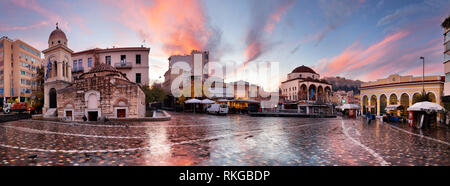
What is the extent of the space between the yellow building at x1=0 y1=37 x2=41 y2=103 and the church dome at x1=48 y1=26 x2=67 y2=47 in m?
31.9

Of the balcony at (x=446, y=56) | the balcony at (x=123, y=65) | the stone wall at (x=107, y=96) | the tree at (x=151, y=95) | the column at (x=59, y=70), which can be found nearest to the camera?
the balcony at (x=446, y=56)

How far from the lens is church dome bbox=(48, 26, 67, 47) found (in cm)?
2702

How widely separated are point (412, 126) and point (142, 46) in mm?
40708

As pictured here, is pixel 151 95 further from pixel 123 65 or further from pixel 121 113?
pixel 121 113

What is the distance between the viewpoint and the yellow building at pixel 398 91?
25969mm

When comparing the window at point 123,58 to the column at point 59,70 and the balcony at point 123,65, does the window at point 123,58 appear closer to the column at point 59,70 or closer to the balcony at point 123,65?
the balcony at point 123,65

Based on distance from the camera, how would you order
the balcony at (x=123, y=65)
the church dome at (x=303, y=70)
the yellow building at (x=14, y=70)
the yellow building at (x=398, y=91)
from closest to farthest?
the yellow building at (x=398, y=91) < the balcony at (x=123, y=65) < the yellow building at (x=14, y=70) < the church dome at (x=303, y=70)

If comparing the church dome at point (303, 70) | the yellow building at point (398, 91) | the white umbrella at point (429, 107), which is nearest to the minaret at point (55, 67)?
the white umbrella at point (429, 107)

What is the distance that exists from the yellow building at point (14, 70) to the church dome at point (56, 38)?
31.9m

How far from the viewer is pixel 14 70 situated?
52.1 meters

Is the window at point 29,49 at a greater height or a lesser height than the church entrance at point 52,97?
greater

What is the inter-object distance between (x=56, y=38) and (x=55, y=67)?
4.23 metres
